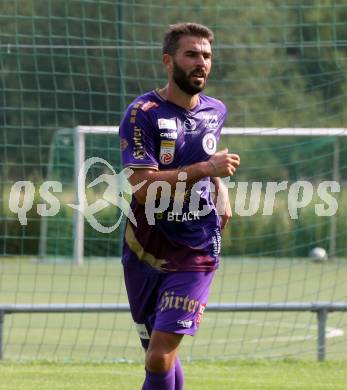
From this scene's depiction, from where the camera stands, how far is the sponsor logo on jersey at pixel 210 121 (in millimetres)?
6207

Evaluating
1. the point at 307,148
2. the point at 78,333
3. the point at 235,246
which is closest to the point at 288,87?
the point at 78,333

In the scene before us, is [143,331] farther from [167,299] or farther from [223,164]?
[223,164]

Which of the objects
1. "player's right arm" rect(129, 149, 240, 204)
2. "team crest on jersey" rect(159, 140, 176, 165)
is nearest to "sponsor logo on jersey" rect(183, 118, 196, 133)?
"team crest on jersey" rect(159, 140, 176, 165)

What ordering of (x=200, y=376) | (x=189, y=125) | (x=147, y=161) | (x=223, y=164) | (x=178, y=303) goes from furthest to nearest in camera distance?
(x=200, y=376), (x=189, y=125), (x=178, y=303), (x=147, y=161), (x=223, y=164)

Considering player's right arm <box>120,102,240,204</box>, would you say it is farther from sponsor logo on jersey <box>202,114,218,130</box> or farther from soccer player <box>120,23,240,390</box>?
sponsor logo on jersey <box>202,114,218,130</box>

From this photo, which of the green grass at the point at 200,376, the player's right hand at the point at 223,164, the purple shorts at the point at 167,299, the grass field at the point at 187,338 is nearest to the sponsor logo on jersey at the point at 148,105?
the player's right hand at the point at 223,164

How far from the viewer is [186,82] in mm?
6027

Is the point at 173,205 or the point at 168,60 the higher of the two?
the point at 168,60

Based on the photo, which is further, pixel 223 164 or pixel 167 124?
pixel 167 124

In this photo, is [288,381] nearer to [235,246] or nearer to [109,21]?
[109,21]

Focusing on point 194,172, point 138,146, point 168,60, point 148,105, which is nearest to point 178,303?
point 194,172

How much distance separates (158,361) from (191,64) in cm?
155

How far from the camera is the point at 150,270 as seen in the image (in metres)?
6.18

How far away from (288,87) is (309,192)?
2.41m
